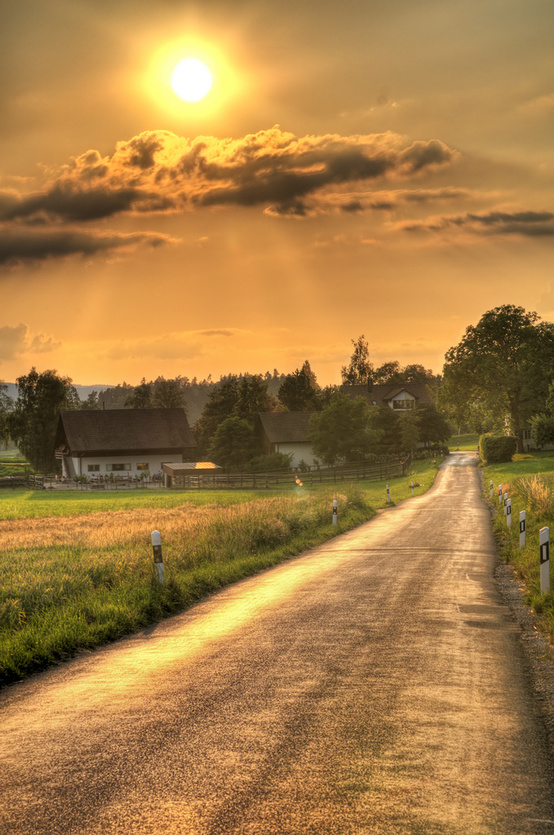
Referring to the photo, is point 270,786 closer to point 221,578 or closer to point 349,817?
point 349,817

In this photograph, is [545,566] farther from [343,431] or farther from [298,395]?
[298,395]

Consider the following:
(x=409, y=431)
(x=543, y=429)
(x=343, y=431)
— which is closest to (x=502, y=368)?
(x=543, y=429)

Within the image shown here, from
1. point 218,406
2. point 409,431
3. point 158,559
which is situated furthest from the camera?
point 218,406

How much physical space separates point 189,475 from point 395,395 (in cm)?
4534

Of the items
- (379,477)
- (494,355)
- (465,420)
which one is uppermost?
(494,355)

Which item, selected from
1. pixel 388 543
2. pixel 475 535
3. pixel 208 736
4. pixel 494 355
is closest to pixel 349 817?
pixel 208 736

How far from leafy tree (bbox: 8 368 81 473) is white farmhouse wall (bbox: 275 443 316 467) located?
2940 cm

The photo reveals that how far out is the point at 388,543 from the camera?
20547 mm

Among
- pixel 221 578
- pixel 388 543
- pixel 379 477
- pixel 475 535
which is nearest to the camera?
pixel 221 578

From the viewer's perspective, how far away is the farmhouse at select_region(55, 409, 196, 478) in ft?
258

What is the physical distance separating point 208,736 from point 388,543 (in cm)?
1503

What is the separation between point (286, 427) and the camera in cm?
8219

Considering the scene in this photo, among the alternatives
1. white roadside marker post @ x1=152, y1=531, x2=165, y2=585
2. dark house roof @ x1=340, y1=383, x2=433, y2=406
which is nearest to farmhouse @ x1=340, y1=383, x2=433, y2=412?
dark house roof @ x1=340, y1=383, x2=433, y2=406

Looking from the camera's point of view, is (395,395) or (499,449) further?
(395,395)
